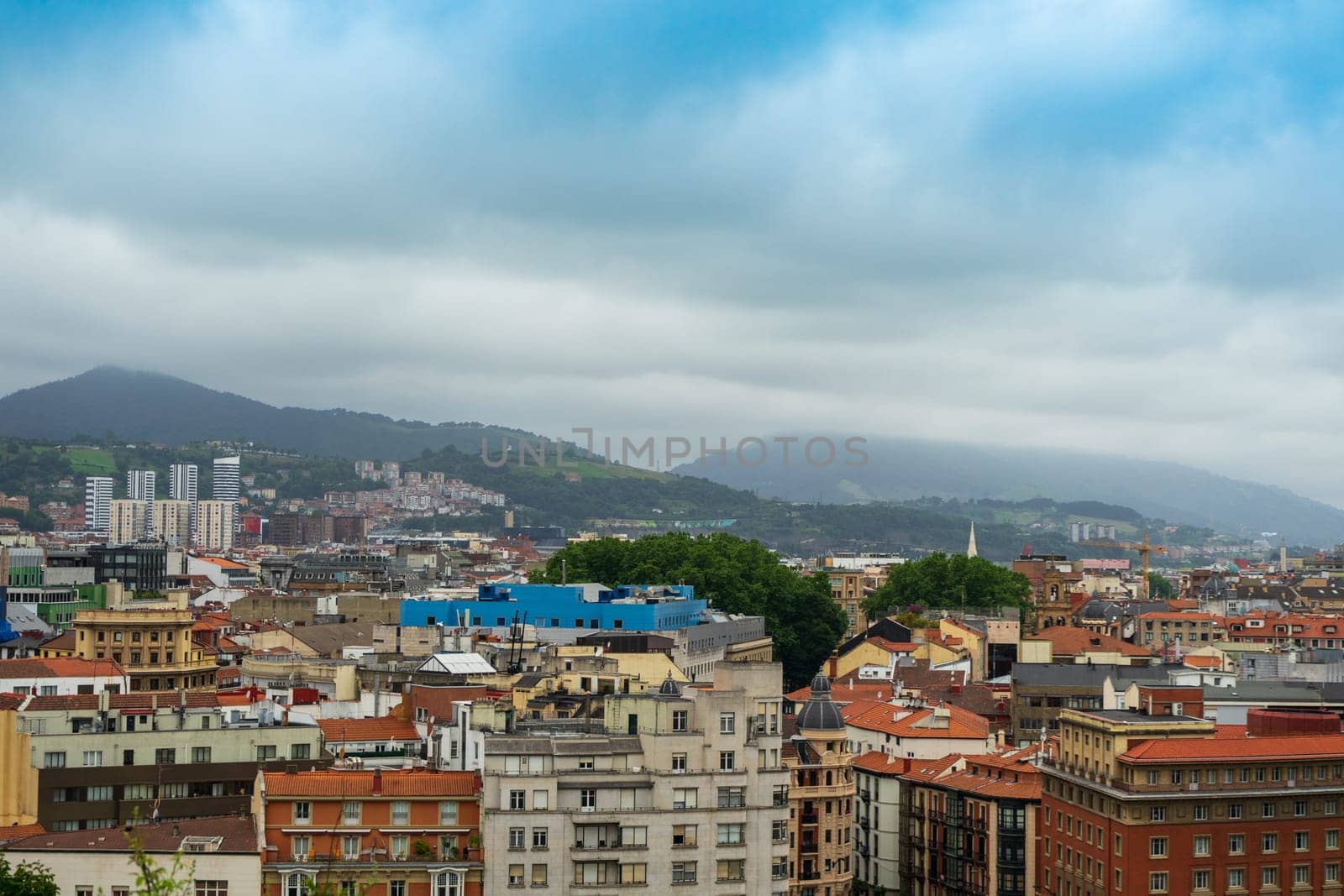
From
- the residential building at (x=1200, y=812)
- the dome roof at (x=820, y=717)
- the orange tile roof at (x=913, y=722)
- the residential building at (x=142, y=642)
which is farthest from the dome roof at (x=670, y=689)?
the residential building at (x=142, y=642)

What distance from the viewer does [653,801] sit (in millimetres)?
62625

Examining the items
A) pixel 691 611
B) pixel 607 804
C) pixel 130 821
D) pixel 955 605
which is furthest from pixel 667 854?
pixel 955 605

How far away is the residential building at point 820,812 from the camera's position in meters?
82.9

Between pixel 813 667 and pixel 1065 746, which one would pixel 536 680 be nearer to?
pixel 1065 746

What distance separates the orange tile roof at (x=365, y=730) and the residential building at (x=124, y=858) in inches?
603

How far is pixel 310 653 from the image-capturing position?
12675cm

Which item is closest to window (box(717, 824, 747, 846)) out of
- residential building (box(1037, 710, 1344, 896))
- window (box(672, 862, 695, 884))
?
window (box(672, 862, 695, 884))

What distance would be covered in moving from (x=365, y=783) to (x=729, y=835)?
11.4m

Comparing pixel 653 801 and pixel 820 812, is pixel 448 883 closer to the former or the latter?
pixel 653 801

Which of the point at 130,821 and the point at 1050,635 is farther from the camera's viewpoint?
the point at 1050,635

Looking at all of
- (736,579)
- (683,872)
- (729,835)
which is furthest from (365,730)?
(736,579)

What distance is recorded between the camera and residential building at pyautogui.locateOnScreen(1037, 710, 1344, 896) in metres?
74.8

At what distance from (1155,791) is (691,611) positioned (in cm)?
7318

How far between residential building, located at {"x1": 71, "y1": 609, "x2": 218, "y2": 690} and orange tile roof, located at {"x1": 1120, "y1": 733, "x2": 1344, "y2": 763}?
174ft
